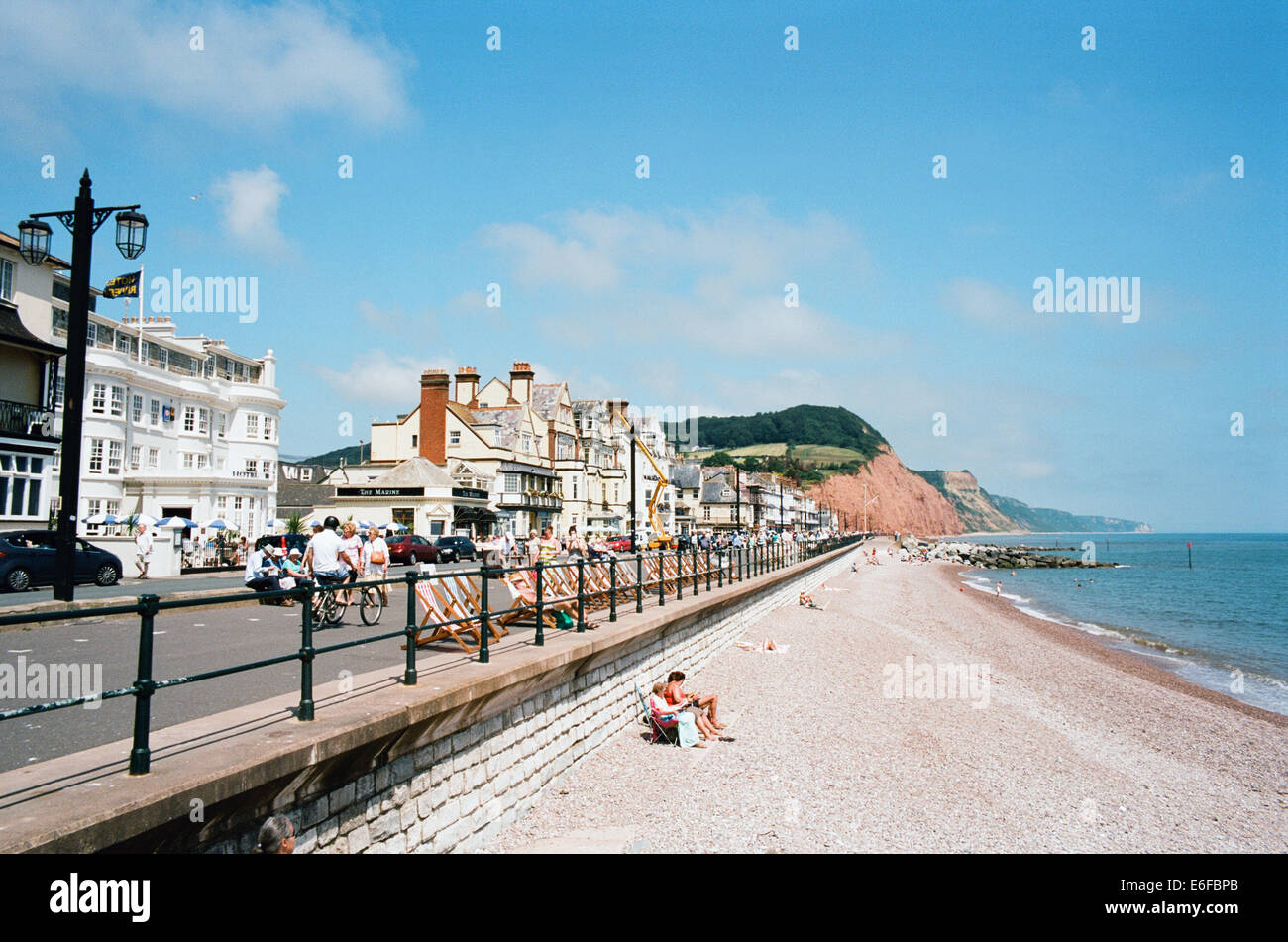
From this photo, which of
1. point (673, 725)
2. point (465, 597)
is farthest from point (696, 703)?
point (465, 597)

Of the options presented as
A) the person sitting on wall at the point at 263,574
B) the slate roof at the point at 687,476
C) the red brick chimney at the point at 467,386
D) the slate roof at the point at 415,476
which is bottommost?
the person sitting on wall at the point at 263,574

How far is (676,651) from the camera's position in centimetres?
1514

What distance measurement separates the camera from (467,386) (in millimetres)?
59844

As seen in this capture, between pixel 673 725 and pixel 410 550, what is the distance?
25.8 metres

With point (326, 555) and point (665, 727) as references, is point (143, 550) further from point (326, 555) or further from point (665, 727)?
point (665, 727)

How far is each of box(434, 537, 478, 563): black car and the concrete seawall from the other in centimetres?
2889

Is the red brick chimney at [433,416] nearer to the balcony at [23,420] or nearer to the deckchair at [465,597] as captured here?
the balcony at [23,420]

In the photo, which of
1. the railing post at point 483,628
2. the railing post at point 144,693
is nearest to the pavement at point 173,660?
the railing post at point 483,628

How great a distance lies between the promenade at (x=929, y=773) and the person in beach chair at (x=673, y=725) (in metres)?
0.25

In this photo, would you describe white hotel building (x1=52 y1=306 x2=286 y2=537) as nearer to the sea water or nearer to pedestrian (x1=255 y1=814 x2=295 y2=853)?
pedestrian (x1=255 y1=814 x2=295 y2=853)

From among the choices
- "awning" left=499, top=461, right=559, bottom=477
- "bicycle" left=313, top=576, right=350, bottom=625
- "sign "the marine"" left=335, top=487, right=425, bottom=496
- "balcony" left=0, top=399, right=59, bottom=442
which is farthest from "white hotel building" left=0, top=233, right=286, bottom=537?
"bicycle" left=313, top=576, right=350, bottom=625

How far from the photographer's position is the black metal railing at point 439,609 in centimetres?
393
